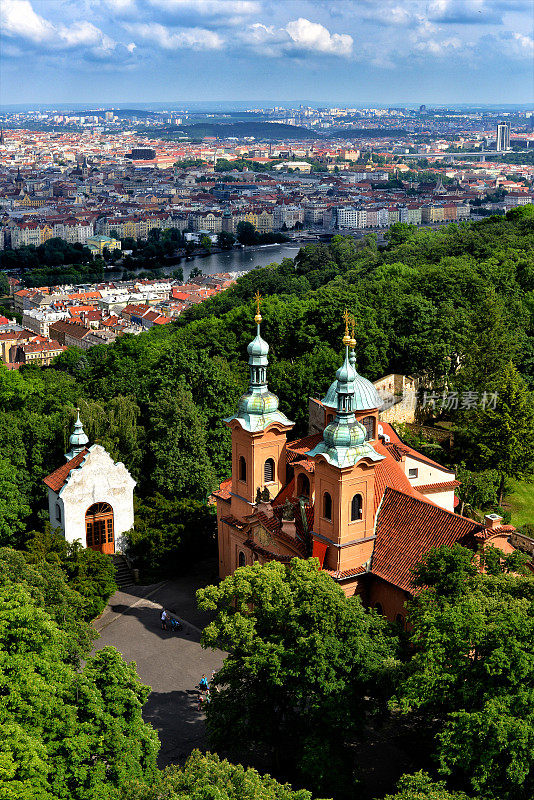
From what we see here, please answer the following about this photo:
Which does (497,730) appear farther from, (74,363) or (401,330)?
(74,363)

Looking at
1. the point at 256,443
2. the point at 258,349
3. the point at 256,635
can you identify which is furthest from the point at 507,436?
the point at 256,635

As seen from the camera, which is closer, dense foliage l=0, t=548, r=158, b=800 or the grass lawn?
dense foliage l=0, t=548, r=158, b=800

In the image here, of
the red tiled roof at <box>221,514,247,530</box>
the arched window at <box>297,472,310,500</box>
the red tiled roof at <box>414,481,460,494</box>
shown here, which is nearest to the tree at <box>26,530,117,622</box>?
the red tiled roof at <box>221,514,247,530</box>

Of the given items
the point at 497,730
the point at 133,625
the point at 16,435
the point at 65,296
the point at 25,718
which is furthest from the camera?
the point at 65,296

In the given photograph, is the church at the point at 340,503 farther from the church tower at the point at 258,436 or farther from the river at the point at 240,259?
the river at the point at 240,259

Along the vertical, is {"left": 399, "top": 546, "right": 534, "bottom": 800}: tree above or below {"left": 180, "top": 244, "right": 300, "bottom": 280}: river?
above

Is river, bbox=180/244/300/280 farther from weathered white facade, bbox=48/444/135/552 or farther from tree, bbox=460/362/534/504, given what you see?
weathered white facade, bbox=48/444/135/552

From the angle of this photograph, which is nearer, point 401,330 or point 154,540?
point 154,540

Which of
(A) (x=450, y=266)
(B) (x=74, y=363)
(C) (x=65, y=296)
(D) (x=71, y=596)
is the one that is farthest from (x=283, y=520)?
(C) (x=65, y=296)

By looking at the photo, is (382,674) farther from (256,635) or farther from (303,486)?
(303,486)
